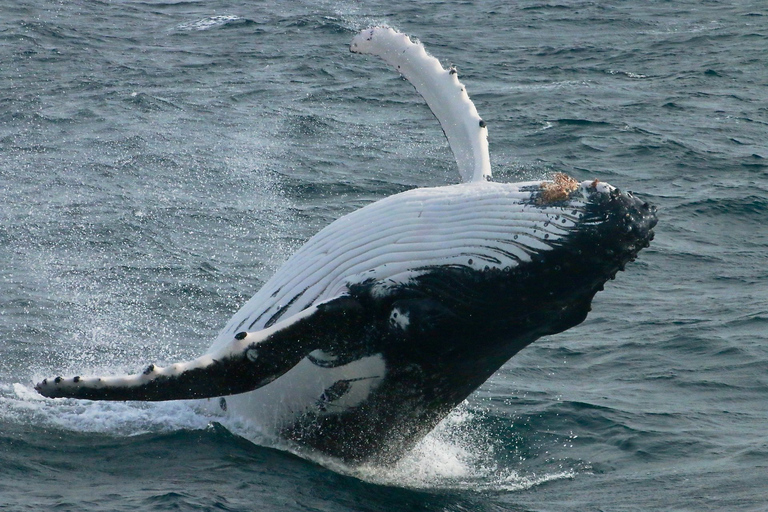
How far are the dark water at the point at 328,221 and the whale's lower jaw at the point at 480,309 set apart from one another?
121 centimetres

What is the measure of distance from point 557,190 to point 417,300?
1499 millimetres

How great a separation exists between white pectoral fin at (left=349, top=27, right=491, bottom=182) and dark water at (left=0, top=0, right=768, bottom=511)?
335 centimetres

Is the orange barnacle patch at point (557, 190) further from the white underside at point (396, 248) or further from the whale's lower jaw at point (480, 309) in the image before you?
the whale's lower jaw at point (480, 309)

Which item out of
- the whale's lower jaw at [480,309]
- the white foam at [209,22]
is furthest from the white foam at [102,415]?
the white foam at [209,22]

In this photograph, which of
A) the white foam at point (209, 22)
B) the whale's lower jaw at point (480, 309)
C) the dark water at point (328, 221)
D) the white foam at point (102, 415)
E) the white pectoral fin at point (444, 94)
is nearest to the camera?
the whale's lower jaw at point (480, 309)

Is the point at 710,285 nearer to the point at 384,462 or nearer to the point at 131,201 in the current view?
the point at 384,462

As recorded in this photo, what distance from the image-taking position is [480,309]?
869 cm

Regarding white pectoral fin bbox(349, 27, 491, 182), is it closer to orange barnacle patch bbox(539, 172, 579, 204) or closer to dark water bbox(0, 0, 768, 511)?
orange barnacle patch bbox(539, 172, 579, 204)

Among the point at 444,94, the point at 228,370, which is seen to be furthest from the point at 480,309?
the point at 444,94

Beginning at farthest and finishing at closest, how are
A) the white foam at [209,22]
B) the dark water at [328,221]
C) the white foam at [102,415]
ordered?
the white foam at [209,22], the white foam at [102,415], the dark water at [328,221]

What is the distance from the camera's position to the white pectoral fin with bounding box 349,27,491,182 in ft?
39.2

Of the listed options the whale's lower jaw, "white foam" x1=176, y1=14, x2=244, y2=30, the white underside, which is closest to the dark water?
"white foam" x1=176, y1=14, x2=244, y2=30

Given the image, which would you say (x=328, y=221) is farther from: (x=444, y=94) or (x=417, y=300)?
(x=417, y=300)

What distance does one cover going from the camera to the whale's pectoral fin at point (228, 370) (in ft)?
27.6
